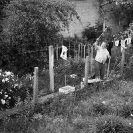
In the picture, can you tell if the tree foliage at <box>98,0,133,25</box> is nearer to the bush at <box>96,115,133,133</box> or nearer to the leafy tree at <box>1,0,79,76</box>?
the leafy tree at <box>1,0,79,76</box>

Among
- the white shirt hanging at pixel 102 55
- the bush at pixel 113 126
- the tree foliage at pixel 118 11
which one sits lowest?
the bush at pixel 113 126

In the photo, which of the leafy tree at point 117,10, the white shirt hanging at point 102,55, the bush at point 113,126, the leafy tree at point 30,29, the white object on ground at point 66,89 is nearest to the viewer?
the bush at point 113,126

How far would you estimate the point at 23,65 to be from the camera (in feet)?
33.6

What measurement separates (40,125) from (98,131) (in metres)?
1.19

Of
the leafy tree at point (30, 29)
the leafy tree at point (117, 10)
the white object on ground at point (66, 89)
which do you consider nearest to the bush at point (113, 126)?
the white object on ground at point (66, 89)

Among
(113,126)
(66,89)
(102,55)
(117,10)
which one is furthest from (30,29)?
(117,10)

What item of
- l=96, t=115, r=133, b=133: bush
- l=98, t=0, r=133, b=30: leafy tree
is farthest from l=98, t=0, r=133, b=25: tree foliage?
l=96, t=115, r=133, b=133: bush

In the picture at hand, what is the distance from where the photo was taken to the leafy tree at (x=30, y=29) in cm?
972

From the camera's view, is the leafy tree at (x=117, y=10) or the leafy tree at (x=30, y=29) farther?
the leafy tree at (x=117, y=10)

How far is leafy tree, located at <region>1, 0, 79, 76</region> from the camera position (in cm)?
972

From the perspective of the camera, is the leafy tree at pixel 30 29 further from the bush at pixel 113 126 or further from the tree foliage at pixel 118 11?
the tree foliage at pixel 118 11

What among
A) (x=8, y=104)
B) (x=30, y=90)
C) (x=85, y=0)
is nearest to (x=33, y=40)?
(x=30, y=90)

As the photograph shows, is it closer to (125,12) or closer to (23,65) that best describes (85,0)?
(125,12)

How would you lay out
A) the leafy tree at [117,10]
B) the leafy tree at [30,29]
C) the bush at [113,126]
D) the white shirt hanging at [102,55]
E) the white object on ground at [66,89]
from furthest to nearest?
1. the leafy tree at [117,10]
2. the leafy tree at [30,29]
3. the white shirt hanging at [102,55]
4. the white object on ground at [66,89]
5. the bush at [113,126]
